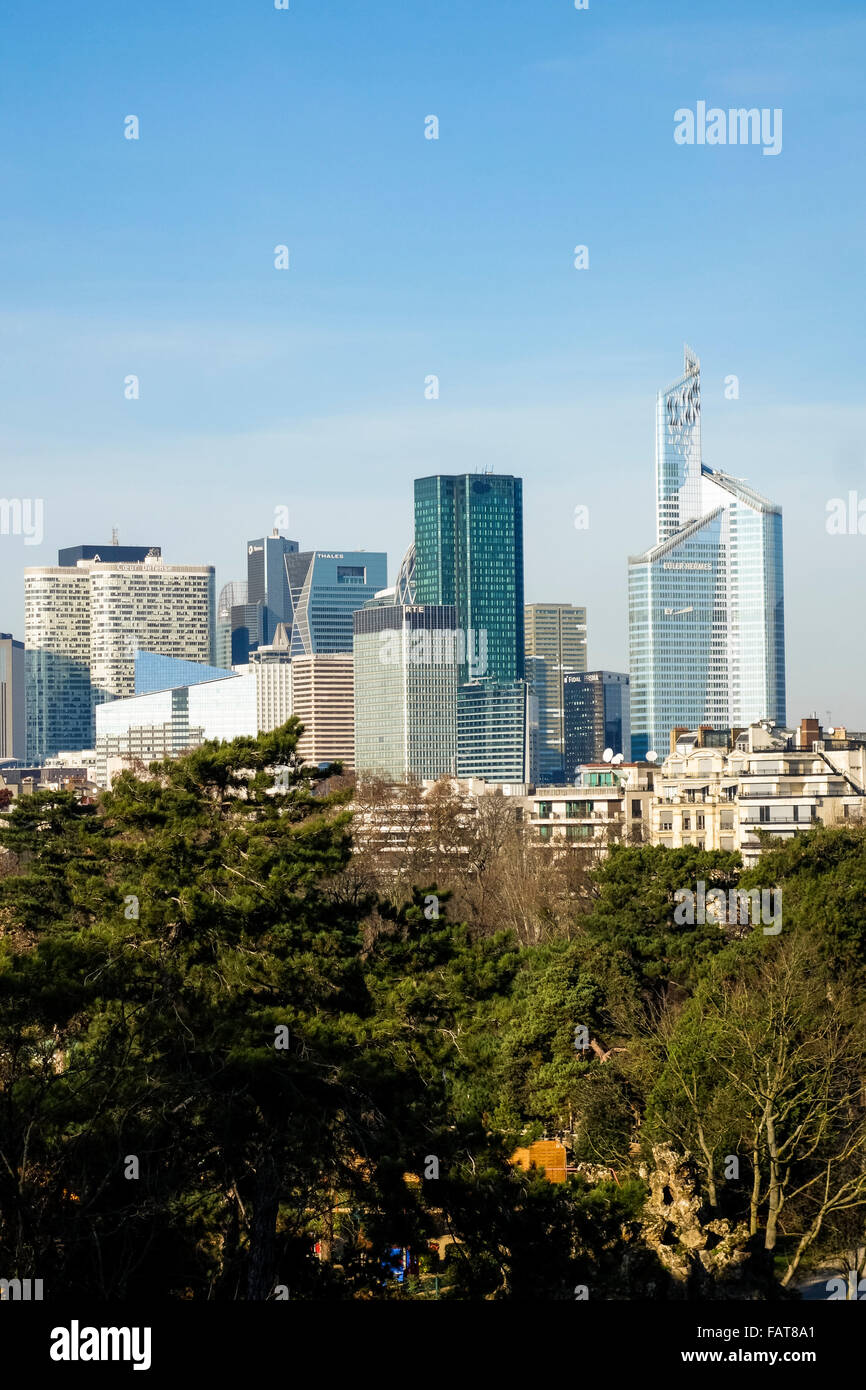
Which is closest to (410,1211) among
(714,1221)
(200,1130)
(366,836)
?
(200,1130)

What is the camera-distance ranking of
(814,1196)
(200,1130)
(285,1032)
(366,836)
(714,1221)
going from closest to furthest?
(200,1130) → (285,1032) → (714,1221) → (814,1196) → (366,836)

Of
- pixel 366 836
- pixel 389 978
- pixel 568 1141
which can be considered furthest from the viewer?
pixel 366 836

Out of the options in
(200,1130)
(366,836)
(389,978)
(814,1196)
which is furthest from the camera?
(366,836)

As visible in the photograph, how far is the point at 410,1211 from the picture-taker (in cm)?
2014

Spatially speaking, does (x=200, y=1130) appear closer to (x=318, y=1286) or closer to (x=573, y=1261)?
(x=318, y=1286)

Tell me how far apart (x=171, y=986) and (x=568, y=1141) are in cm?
1560

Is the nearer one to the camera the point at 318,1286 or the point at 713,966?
the point at 318,1286

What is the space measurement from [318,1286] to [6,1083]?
4.66 metres

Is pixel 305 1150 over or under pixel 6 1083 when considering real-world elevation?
under

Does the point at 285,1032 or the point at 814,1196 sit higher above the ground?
the point at 285,1032

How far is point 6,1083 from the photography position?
17.2 m

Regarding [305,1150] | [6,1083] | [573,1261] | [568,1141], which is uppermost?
[6,1083]
